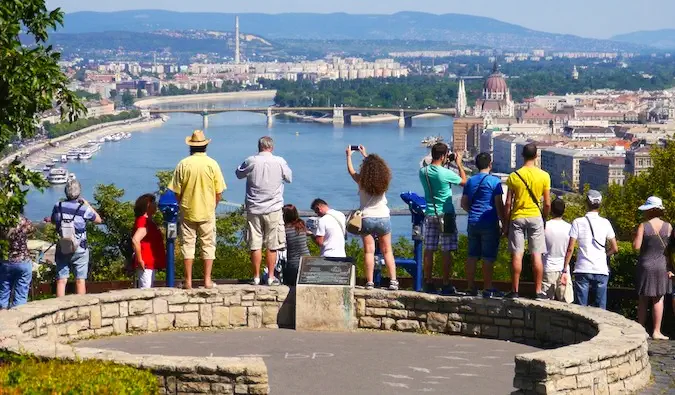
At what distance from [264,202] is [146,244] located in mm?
641

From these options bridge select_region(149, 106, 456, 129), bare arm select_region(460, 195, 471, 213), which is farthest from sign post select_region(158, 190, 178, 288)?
bridge select_region(149, 106, 456, 129)

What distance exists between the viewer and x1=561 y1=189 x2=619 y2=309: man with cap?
7.18 meters

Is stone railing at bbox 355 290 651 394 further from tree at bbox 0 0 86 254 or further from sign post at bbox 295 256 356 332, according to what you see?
tree at bbox 0 0 86 254

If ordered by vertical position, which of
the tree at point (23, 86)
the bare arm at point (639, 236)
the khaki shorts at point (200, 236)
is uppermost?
the tree at point (23, 86)

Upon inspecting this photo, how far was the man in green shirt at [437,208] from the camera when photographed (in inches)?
293

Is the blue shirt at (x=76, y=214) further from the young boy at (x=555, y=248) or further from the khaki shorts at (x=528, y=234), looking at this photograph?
the young boy at (x=555, y=248)

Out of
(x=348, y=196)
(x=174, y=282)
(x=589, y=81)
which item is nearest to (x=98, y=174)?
(x=348, y=196)

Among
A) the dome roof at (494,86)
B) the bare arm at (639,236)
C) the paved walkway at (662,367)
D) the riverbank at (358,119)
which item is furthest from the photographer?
the dome roof at (494,86)

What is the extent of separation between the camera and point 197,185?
24.3 ft

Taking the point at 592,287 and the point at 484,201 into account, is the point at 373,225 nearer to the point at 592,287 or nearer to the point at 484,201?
the point at 484,201

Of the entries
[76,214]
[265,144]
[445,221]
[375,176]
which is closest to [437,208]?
[445,221]

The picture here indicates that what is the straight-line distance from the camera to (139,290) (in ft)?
23.9

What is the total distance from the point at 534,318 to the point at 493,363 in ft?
1.92

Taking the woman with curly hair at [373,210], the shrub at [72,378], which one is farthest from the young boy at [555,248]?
the shrub at [72,378]
